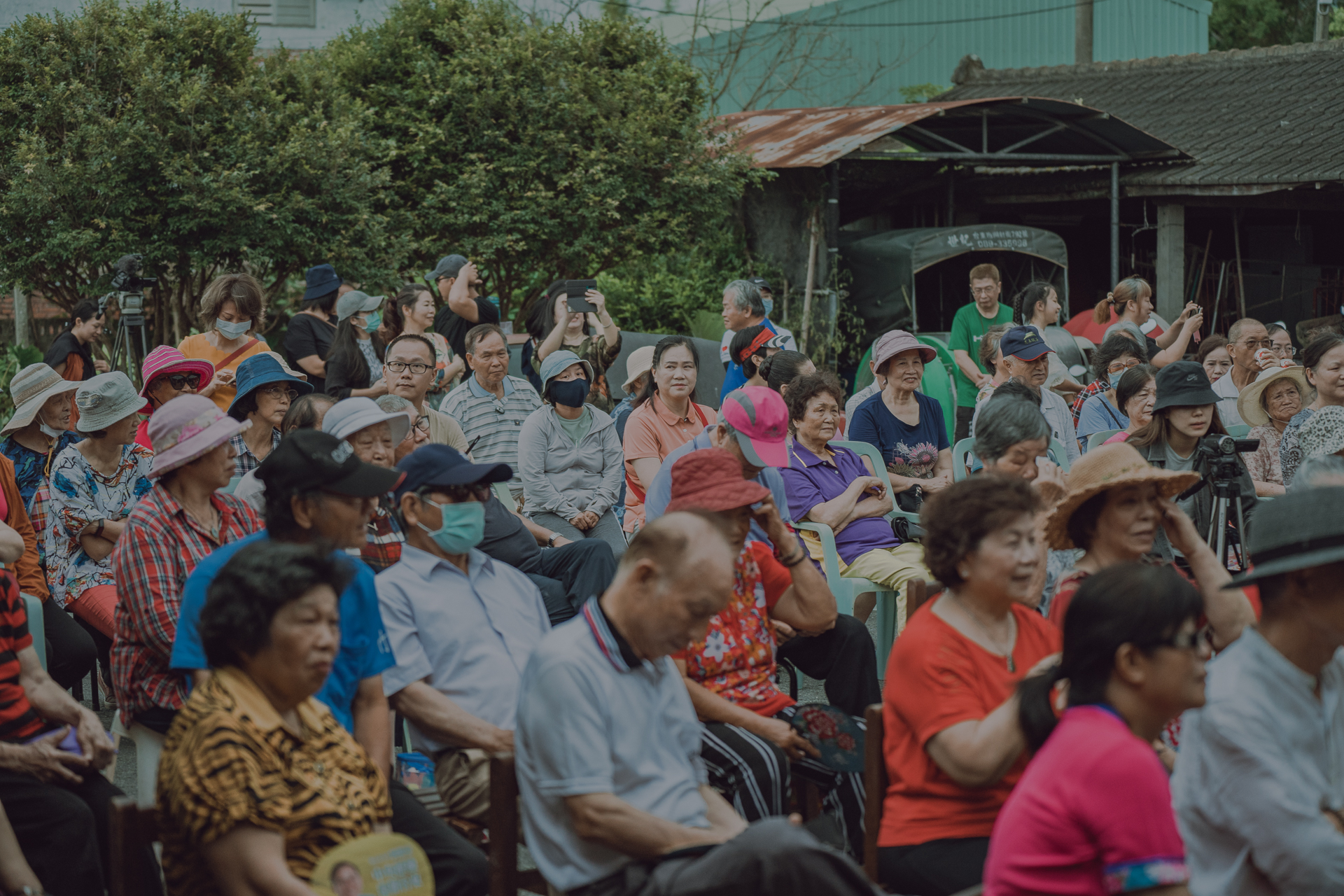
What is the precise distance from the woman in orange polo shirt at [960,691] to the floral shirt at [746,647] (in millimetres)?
827

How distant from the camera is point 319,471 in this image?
3338 millimetres

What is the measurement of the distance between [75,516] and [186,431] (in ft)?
4.70

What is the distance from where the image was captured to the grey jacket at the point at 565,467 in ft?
20.9

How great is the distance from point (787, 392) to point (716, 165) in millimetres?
7510

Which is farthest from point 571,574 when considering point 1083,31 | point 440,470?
point 1083,31

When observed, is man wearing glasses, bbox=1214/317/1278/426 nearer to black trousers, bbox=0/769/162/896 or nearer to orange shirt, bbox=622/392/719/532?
orange shirt, bbox=622/392/719/532

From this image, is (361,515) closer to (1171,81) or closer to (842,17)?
(1171,81)

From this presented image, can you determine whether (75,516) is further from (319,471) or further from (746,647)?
(746,647)

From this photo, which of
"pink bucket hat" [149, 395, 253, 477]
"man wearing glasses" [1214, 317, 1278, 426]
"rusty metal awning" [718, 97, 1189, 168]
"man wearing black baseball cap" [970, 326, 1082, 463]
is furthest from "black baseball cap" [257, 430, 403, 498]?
"rusty metal awning" [718, 97, 1189, 168]

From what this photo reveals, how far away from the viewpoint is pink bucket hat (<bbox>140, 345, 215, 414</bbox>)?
19.3 feet

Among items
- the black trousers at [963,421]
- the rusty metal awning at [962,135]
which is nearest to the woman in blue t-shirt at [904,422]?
the black trousers at [963,421]

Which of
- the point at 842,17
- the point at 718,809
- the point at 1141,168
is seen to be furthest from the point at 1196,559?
the point at 842,17

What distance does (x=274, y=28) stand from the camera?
17.7m

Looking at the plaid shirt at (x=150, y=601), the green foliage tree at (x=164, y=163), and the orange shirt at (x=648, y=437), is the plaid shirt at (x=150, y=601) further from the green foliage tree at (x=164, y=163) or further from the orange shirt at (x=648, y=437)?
the green foliage tree at (x=164, y=163)
